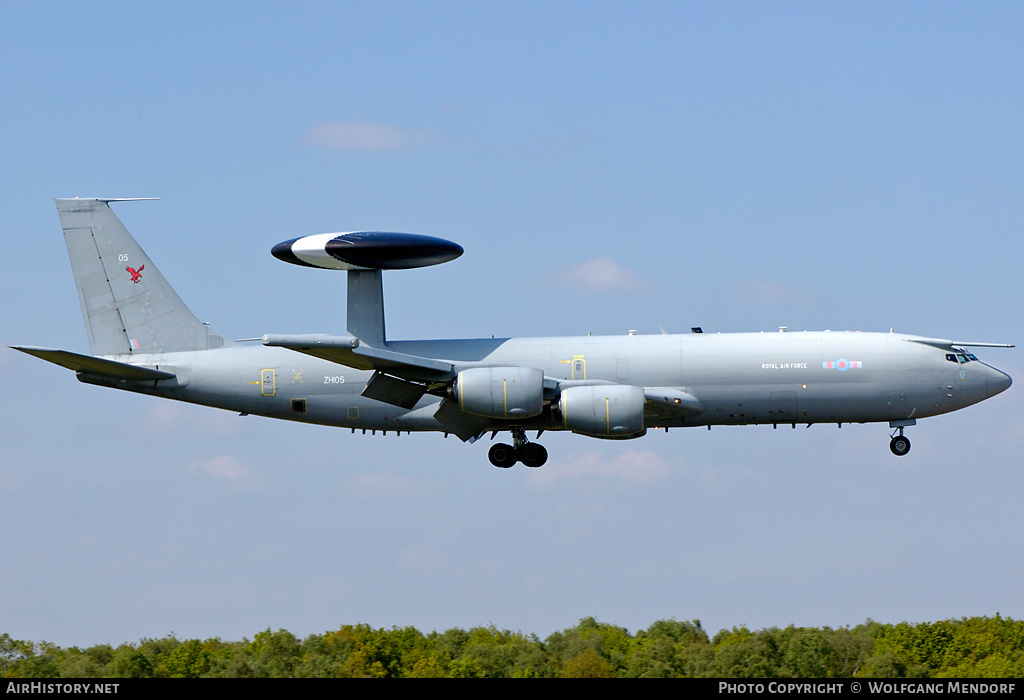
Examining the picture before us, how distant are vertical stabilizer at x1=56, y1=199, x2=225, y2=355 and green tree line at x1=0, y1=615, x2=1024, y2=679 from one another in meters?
29.1

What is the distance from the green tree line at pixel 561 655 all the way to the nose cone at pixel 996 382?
1482 inches

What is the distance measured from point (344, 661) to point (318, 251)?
1871 inches

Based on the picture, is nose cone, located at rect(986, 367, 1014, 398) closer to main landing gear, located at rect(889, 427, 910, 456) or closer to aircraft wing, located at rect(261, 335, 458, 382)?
main landing gear, located at rect(889, 427, 910, 456)

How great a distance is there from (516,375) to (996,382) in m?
17.2

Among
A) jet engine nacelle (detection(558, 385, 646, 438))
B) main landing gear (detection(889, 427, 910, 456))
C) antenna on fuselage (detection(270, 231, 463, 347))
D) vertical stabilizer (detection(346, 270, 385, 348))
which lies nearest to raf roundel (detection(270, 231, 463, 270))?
antenna on fuselage (detection(270, 231, 463, 347))

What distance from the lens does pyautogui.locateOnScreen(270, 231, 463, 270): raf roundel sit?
39250mm

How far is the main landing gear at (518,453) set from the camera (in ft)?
146

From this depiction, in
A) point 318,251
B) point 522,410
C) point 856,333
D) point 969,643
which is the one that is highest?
point 318,251

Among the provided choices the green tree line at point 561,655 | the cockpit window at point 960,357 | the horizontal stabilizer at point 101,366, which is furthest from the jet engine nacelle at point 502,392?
the green tree line at point 561,655

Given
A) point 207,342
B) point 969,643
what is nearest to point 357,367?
point 207,342

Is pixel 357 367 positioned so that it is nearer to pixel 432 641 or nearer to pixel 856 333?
pixel 856 333

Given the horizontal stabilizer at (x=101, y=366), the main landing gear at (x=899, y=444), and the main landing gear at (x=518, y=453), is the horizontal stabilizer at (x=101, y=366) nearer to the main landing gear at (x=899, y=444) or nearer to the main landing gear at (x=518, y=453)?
the main landing gear at (x=518, y=453)

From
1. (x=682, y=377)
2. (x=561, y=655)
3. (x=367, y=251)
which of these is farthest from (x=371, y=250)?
(x=561, y=655)
